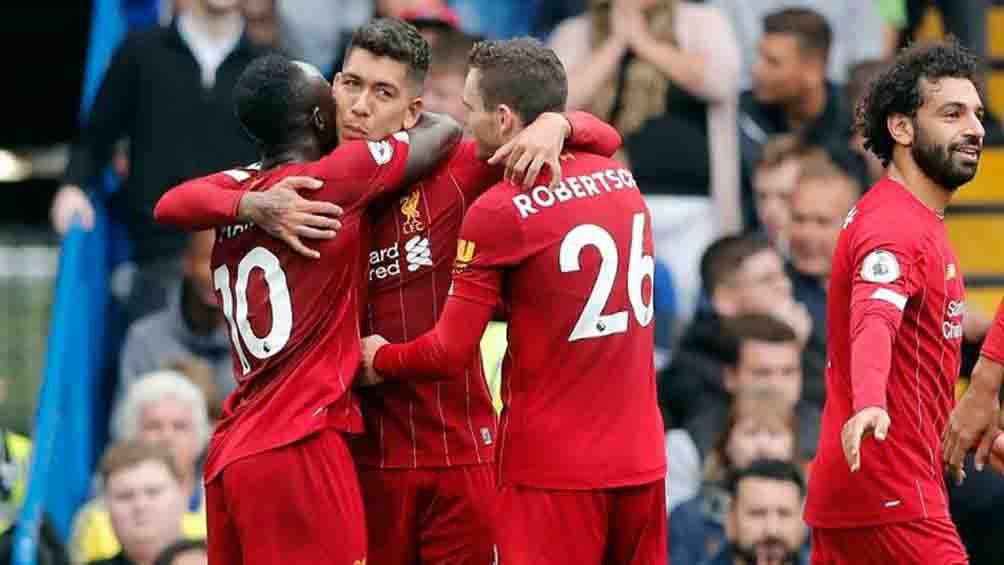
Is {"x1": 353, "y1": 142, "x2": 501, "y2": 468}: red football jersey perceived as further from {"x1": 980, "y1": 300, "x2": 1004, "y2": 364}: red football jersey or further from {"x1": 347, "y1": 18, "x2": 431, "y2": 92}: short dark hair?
{"x1": 980, "y1": 300, "x2": 1004, "y2": 364}: red football jersey

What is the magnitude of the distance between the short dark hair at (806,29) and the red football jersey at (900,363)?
13.5 feet

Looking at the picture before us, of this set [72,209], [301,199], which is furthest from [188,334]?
[301,199]

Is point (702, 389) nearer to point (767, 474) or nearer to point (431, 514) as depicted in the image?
point (767, 474)

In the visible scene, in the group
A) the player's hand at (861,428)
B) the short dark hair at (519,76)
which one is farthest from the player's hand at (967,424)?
the short dark hair at (519,76)

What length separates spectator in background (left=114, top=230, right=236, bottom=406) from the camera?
1020 centimetres

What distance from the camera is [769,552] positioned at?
9047 mm

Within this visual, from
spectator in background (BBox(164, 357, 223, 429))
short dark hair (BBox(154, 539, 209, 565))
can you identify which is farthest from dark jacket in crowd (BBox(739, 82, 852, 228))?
short dark hair (BBox(154, 539, 209, 565))

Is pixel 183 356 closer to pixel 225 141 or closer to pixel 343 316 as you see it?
pixel 225 141

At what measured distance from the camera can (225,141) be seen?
34.7 feet

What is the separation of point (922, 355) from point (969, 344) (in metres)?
3.02

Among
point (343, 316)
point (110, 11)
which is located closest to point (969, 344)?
point (343, 316)

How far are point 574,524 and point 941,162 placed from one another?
4.90ft

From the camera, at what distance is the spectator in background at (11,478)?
1036 centimetres

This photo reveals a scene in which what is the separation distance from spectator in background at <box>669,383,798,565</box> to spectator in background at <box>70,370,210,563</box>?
1.99 metres
